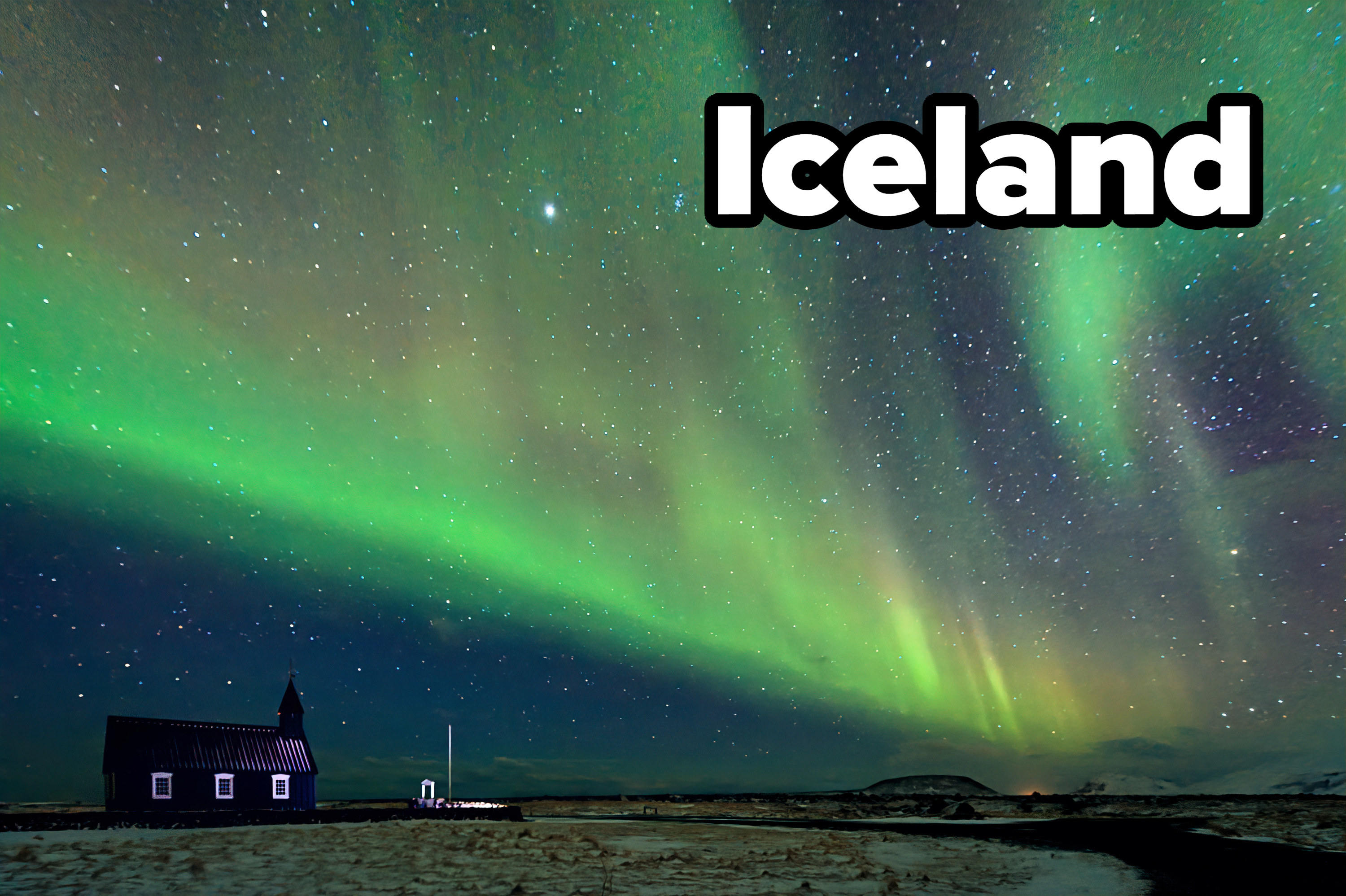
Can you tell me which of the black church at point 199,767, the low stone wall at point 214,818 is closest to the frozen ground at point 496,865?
the low stone wall at point 214,818

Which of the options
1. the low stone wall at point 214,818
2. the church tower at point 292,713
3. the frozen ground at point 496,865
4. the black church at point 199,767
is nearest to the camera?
the frozen ground at point 496,865

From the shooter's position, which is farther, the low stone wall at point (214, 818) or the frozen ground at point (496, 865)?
the low stone wall at point (214, 818)

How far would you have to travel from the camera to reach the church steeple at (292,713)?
1737 inches

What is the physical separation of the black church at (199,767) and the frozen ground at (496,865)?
38.4 ft

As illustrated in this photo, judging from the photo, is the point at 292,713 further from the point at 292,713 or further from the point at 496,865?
the point at 496,865

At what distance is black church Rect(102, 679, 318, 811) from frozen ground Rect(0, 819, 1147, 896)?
1169 centimetres

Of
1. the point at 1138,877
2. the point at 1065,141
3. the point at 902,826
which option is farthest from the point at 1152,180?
the point at 902,826

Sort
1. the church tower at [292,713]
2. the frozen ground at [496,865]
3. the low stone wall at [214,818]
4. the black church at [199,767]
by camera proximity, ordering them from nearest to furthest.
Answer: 1. the frozen ground at [496,865]
2. the low stone wall at [214,818]
3. the black church at [199,767]
4. the church tower at [292,713]

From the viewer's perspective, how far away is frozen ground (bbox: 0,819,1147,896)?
653 inches

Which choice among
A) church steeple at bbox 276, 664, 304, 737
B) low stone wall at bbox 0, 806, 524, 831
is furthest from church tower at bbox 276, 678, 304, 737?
low stone wall at bbox 0, 806, 524, 831

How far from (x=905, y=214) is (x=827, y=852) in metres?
22.2

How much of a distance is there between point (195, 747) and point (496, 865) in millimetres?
24660

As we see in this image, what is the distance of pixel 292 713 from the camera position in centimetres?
4441

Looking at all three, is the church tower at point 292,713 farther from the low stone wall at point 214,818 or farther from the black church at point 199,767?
the low stone wall at point 214,818
